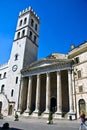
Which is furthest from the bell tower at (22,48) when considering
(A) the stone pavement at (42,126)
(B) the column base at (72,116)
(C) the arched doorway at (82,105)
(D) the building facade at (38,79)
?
(C) the arched doorway at (82,105)

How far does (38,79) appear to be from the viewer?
30.7 m

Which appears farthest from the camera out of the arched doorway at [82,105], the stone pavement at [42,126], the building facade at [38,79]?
the building facade at [38,79]

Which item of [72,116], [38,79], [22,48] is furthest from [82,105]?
[22,48]

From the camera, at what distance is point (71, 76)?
26.8 m

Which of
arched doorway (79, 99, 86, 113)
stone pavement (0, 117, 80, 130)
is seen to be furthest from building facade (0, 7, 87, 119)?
stone pavement (0, 117, 80, 130)

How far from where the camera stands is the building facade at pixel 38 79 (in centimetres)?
2555

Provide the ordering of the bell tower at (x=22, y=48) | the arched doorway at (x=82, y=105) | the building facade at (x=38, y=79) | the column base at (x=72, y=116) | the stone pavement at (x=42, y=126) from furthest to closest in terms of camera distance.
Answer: the bell tower at (x=22, y=48) < the building facade at (x=38, y=79) < the arched doorway at (x=82, y=105) < the column base at (x=72, y=116) < the stone pavement at (x=42, y=126)

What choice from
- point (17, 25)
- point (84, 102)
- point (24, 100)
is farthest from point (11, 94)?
point (17, 25)

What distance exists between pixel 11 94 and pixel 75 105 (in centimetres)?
1587

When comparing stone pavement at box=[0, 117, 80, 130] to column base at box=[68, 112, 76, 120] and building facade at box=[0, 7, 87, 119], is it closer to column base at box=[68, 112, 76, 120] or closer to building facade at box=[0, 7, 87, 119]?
column base at box=[68, 112, 76, 120]

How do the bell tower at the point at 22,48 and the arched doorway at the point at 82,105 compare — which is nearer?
Answer: the arched doorway at the point at 82,105

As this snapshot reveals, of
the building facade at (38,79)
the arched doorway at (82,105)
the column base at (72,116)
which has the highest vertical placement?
the building facade at (38,79)

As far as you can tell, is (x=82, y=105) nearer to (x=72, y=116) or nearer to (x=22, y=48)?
(x=72, y=116)

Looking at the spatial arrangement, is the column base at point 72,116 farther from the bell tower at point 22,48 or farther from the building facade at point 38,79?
the bell tower at point 22,48
